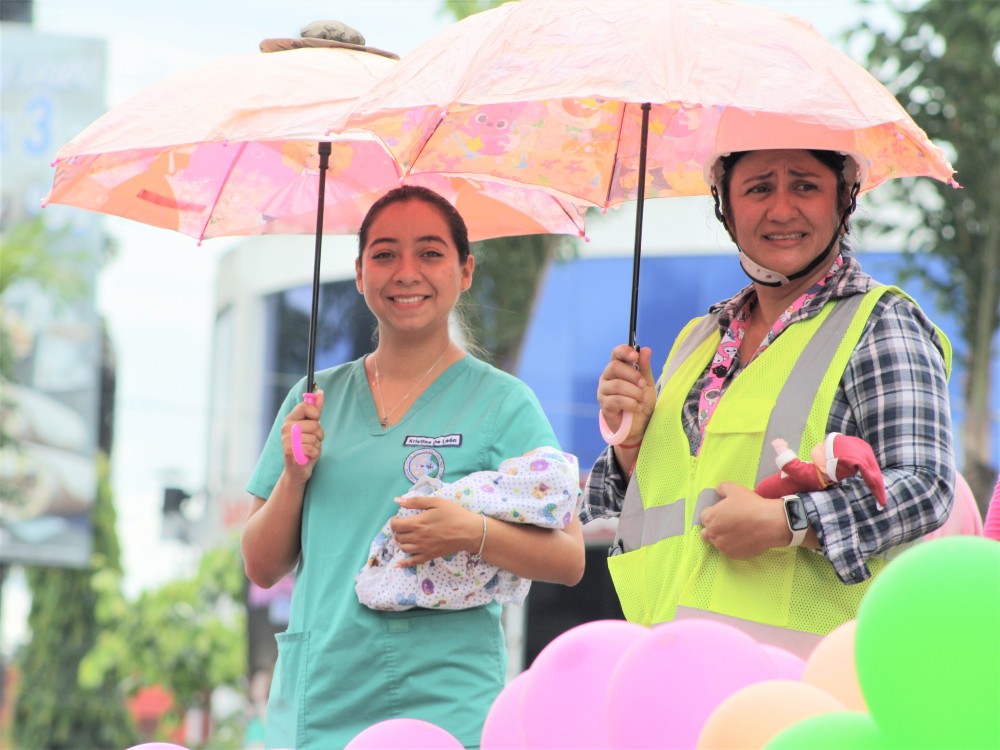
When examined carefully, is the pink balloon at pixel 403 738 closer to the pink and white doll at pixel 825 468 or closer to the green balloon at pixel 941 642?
the pink and white doll at pixel 825 468

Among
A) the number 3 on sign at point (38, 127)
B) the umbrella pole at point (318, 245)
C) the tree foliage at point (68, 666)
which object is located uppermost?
the number 3 on sign at point (38, 127)

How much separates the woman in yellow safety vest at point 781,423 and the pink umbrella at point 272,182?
79cm

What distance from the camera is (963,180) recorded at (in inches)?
346

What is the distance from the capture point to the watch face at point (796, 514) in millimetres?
2559

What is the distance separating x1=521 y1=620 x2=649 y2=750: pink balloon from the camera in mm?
2299

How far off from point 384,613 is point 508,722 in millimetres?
700

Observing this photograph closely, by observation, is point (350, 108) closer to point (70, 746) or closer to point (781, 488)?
point (781, 488)

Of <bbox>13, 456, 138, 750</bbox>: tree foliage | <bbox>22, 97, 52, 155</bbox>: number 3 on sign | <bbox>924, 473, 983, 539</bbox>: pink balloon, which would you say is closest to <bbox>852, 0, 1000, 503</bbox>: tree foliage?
<bbox>924, 473, 983, 539</bbox>: pink balloon

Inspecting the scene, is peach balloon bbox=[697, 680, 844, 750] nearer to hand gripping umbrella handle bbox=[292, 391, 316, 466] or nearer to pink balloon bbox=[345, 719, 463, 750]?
pink balloon bbox=[345, 719, 463, 750]

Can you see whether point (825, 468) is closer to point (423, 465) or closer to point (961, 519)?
point (423, 465)

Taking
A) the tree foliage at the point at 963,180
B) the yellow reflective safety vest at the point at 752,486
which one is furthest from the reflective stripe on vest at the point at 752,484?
the tree foliage at the point at 963,180

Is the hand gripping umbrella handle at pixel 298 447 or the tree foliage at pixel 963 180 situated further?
the tree foliage at pixel 963 180

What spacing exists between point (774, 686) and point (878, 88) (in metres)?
1.30

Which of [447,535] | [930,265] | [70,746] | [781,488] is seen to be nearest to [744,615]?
[781,488]
